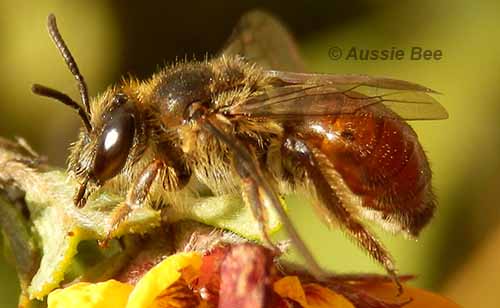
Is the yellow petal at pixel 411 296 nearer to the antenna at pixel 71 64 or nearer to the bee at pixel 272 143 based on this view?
the bee at pixel 272 143

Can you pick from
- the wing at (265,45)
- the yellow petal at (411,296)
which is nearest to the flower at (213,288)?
the yellow petal at (411,296)

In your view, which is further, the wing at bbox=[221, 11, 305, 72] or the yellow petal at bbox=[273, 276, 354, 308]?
the wing at bbox=[221, 11, 305, 72]

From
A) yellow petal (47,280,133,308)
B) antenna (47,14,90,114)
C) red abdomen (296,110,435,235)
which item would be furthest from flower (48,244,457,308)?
antenna (47,14,90,114)

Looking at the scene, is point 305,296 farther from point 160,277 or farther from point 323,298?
point 160,277

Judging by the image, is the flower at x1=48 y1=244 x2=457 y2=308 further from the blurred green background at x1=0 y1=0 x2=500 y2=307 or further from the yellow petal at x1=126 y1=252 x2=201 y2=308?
the blurred green background at x1=0 y1=0 x2=500 y2=307

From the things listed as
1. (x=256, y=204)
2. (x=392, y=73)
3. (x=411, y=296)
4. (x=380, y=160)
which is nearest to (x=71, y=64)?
(x=256, y=204)

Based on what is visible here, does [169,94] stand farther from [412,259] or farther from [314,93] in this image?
[412,259]
